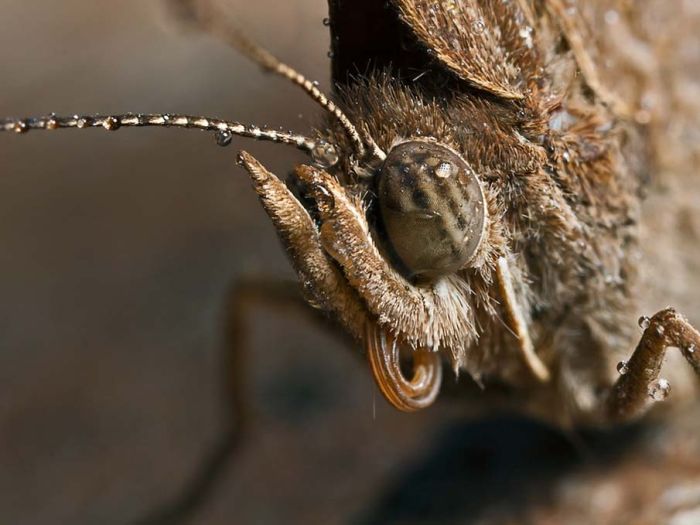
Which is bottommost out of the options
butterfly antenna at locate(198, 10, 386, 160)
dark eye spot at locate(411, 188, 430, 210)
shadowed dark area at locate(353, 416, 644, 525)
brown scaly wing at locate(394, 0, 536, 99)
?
shadowed dark area at locate(353, 416, 644, 525)

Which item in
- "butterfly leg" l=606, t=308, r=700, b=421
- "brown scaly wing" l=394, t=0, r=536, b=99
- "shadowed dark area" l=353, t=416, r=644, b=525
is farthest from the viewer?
"shadowed dark area" l=353, t=416, r=644, b=525

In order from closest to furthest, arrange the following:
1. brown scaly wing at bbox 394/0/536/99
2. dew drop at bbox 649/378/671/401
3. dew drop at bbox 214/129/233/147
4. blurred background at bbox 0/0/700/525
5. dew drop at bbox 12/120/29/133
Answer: dew drop at bbox 12/120/29/133
dew drop at bbox 214/129/233/147
brown scaly wing at bbox 394/0/536/99
dew drop at bbox 649/378/671/401
blurred background at bbox 0/0/700/525

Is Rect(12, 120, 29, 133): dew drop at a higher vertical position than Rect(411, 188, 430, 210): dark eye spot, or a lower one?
lower

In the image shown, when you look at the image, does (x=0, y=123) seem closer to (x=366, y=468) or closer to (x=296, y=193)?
(x=296, y=193)

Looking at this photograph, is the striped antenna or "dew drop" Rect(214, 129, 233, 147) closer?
the striped antenna

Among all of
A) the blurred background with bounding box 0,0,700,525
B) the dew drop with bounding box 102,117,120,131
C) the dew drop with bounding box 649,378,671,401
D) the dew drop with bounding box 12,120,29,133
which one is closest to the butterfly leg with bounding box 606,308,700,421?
the dew drop with bounding box 649,378,671,401

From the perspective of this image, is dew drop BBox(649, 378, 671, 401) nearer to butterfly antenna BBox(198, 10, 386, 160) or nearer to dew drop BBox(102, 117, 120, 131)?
butterfly antenna BBox(198, 10, 386, 160)
